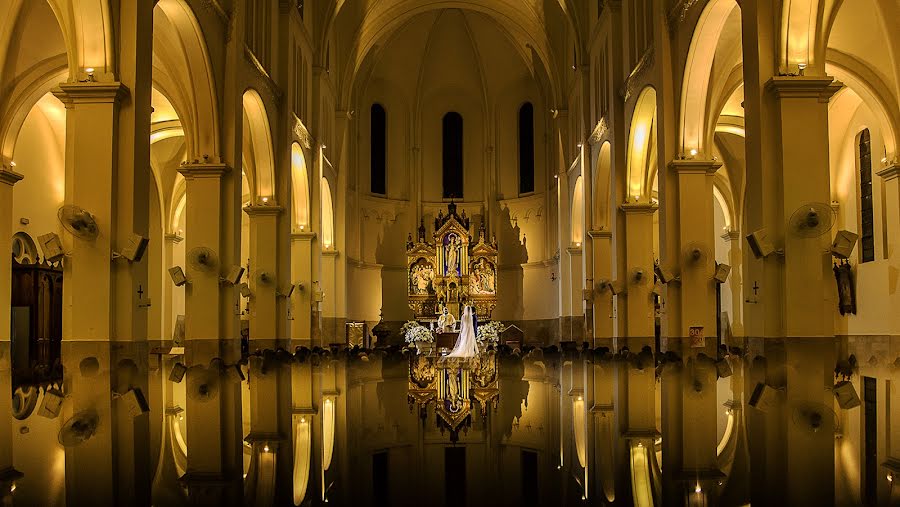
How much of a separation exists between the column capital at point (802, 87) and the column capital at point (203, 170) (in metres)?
10.7

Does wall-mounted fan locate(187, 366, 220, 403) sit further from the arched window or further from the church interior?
the arched window

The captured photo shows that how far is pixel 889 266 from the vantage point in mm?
21031

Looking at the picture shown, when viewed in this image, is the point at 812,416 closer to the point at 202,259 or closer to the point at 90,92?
the point at 90,92

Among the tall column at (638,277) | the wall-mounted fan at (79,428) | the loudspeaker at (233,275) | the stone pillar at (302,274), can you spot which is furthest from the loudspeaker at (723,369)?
the stone pillar at (302,274)

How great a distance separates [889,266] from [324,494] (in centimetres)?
2160

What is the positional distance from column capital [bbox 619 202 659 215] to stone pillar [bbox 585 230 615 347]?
3.24 m

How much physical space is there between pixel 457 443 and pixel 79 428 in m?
2.32

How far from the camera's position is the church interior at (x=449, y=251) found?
3635 mm

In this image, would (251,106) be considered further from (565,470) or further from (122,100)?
(565,470)

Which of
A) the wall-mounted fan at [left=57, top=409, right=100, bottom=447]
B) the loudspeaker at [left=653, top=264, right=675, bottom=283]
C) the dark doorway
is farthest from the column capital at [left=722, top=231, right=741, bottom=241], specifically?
the dark doorway

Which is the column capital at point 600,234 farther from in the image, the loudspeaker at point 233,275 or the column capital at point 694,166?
the loudspeaker at point 233,275

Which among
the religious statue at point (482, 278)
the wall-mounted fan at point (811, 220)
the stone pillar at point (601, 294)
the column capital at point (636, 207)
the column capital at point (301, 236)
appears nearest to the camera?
the wall-mounted fan at point (811, 220)

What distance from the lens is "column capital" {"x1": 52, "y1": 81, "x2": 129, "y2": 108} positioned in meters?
11.9

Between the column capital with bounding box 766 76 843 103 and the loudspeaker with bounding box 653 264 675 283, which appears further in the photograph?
the loudspeaker with bounding box 653 264 675 283
